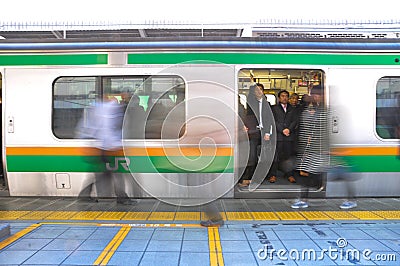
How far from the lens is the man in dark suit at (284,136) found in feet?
22.0

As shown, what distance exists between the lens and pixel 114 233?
4.68 meters

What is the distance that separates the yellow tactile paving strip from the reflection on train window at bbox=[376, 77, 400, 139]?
4.51ft

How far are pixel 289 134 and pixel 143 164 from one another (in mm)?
2632

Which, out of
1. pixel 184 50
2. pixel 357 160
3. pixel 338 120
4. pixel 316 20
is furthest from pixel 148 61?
pixel 357 160

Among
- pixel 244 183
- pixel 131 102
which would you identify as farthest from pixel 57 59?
pixel 244 183

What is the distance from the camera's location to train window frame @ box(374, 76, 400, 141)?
614cm

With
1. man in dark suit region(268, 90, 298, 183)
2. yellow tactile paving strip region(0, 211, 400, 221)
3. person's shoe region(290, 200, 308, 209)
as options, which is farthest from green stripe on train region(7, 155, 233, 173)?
man in dark suit region(268, 90, 298, 183)

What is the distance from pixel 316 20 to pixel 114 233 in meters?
4.45

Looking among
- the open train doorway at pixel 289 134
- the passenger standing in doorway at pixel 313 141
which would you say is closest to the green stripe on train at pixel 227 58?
the open train doorway at pixel 289 134

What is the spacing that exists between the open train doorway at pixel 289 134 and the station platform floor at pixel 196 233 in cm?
25

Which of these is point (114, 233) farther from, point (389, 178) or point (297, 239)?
point (389, 178)

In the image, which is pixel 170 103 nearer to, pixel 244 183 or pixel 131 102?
pixel 131 102

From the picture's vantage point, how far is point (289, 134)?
670 centimetres

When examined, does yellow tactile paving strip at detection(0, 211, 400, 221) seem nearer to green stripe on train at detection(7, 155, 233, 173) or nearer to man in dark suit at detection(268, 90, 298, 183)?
green stripe on train at detection(7, 155, 233, 173)
